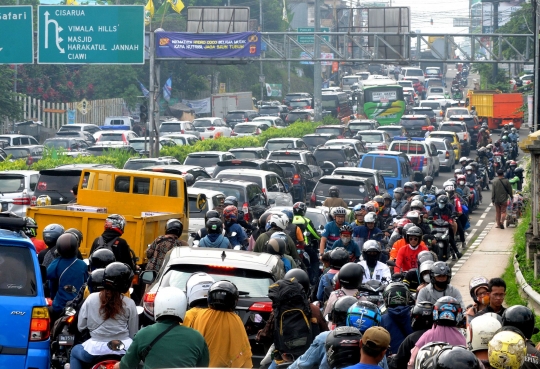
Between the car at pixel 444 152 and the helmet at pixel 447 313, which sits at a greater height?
the car at pixel 444 152

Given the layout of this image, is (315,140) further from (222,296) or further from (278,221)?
(222,296)

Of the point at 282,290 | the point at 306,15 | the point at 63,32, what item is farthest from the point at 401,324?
the point at 306,15

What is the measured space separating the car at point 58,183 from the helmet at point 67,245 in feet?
33.7

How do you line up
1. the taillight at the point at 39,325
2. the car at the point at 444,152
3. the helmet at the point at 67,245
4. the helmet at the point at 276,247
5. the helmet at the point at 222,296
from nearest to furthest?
the helmet at the point at 222,296 < the taillight at the point at 39,325 < the helmet at the point at 67,245 < the helmet at the point at 276,247 < the car at the point at 444,152

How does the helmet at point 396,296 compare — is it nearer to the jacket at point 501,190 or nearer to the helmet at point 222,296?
the helmet at point 222,296

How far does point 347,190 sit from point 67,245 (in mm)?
14374

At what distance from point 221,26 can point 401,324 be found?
35405mm

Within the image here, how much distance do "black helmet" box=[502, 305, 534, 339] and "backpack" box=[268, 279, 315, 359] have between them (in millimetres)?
1533

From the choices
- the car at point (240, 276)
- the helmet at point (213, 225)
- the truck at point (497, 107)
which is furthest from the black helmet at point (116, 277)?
the truck at point (497, 107)

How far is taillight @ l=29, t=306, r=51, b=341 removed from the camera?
8.89 meters

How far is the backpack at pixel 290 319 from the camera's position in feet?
27.0

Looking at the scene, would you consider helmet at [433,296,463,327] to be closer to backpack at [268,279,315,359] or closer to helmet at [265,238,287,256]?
backpack at [268,279,315,359]

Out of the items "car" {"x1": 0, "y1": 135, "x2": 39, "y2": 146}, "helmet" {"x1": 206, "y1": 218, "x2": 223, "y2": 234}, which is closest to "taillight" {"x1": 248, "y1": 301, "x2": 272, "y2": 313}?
"helmet" {"x1": 206, "y1": 218, "x2": 223, "y2": 234}

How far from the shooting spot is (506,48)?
67188 millimetres
